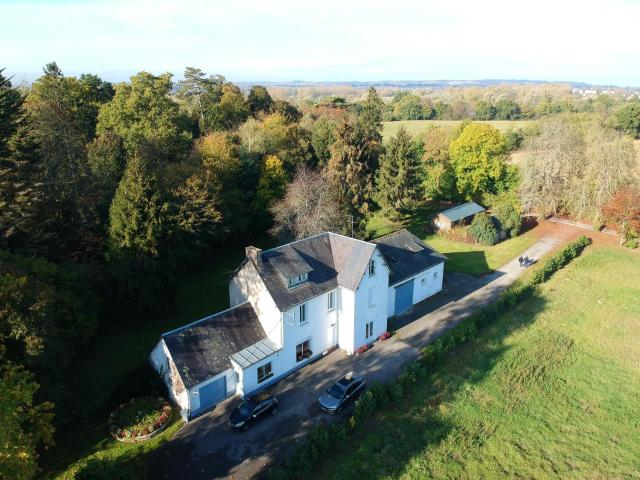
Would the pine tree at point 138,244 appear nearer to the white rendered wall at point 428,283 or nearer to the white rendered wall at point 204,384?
the white rendered wall at point 204,384

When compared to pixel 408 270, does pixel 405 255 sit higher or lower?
higher

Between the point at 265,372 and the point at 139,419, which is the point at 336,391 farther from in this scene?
the point at 139,419

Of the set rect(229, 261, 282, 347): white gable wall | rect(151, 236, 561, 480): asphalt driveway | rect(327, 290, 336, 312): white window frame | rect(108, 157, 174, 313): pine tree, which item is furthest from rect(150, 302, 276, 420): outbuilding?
rect(108, 157, 174, 313): pine tree

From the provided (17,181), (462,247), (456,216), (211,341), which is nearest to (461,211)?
(456,216)

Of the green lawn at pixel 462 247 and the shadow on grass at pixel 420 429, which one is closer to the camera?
the shadow on grass at pixel 420 429

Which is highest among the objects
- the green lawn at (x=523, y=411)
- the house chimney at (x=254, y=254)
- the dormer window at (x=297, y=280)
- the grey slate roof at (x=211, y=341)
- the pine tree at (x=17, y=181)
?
the pine tree at (x=17, y=181)

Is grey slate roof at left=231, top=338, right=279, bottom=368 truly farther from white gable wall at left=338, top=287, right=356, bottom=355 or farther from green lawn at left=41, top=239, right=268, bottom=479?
white gable wall at left=338, top=287, right=356, bottom=355

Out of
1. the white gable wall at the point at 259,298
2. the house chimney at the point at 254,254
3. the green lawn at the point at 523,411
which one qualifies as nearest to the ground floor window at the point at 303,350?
the white gable wall at the point at 259,298
